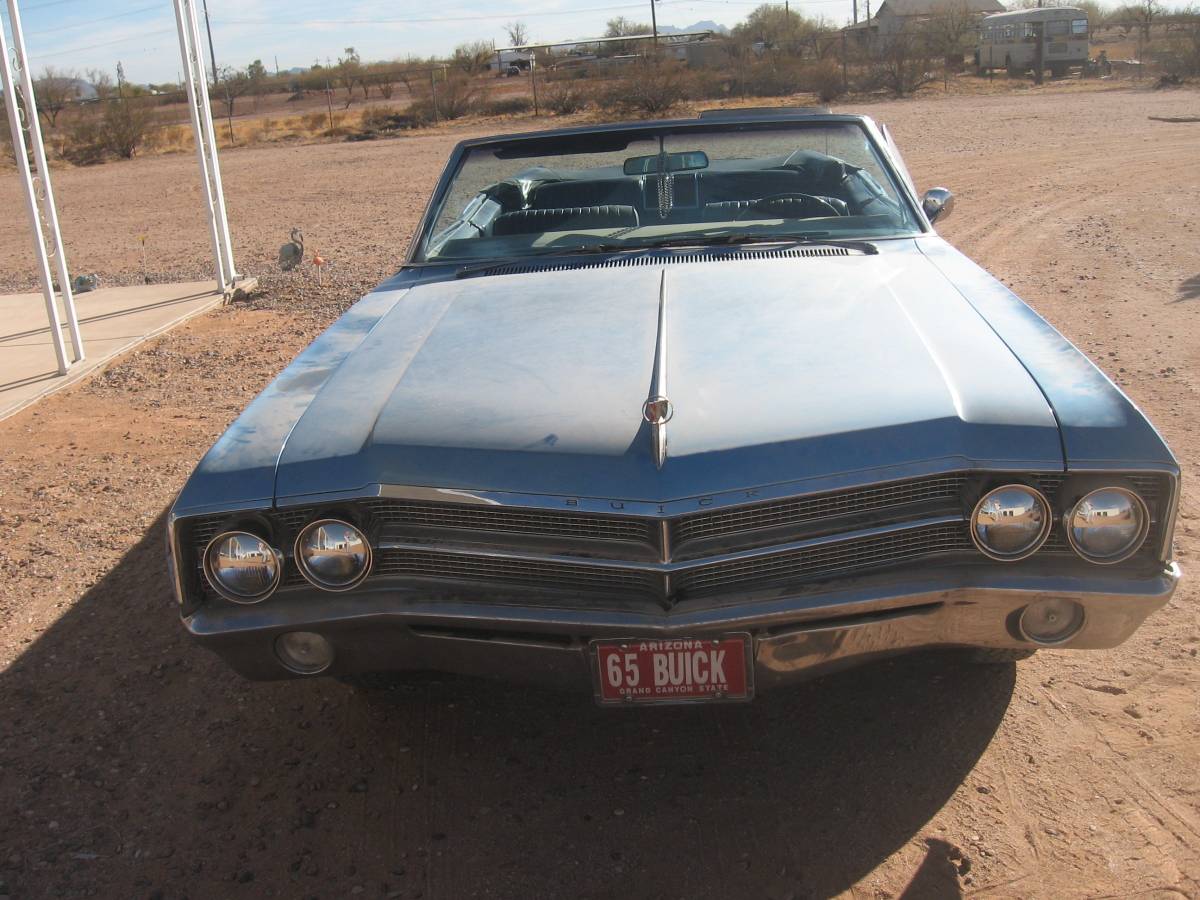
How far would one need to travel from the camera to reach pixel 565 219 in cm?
418

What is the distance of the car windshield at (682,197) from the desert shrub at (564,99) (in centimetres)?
2501

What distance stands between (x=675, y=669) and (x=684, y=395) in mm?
616

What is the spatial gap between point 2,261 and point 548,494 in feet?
40.2

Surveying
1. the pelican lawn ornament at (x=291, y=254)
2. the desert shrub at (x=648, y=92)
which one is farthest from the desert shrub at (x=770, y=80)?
the pelican lawn ornament at (x=291, y=254)

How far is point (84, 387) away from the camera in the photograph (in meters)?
6.82

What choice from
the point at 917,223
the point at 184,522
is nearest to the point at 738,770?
the point at 184,522

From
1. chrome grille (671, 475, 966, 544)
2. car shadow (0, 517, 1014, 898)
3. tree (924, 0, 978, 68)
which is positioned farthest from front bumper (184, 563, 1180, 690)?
tree (924, 0, 978, 68)

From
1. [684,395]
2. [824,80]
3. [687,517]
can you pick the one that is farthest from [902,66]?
[687,517]

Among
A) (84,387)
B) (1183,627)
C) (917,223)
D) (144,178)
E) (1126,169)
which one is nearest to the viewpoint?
(1183,627)

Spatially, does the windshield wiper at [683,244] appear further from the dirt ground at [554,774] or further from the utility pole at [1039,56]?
the utility pole at [1039,56]

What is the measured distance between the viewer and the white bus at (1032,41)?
30703mm

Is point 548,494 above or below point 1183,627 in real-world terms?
above

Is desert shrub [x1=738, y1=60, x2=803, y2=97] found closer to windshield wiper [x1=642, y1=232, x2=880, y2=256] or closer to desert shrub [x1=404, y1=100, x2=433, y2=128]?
desert shrub [x1=404, y1=100, x2=433, y2=128]

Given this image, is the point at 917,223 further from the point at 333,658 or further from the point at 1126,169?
the point at 1126,169
